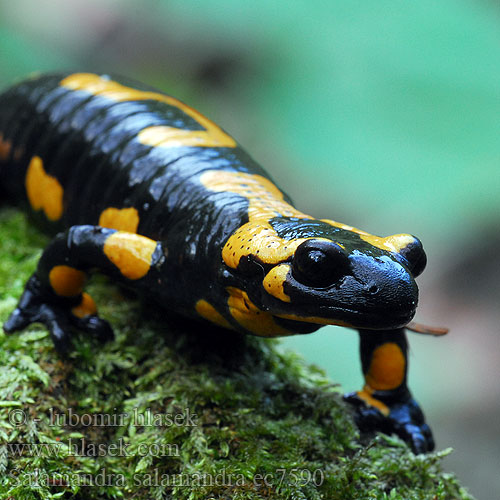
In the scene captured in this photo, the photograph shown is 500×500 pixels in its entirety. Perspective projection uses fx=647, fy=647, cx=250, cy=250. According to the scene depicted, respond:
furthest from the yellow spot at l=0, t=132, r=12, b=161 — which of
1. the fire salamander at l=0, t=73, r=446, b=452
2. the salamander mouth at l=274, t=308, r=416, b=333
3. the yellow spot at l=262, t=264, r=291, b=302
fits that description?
the salamander mouth at l=274, t=308, r=416, b=333

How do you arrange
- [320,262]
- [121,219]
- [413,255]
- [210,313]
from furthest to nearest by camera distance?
1. [121,219]
2. [210,313]
3. [413,255]
4. [320,262]

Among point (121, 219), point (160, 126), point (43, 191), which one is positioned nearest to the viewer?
point (121, 219)

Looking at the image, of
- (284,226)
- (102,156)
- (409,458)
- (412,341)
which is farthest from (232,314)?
(412,341)

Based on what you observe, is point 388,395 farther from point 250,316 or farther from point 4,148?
point 4,148

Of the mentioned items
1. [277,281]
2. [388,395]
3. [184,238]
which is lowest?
[388,395]

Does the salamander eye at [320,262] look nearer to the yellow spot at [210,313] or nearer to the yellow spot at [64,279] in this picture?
the yellow spot at [210,313]

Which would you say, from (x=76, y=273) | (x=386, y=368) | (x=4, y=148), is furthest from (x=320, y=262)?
(x=4, y=148)

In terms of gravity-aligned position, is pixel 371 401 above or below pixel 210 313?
below
